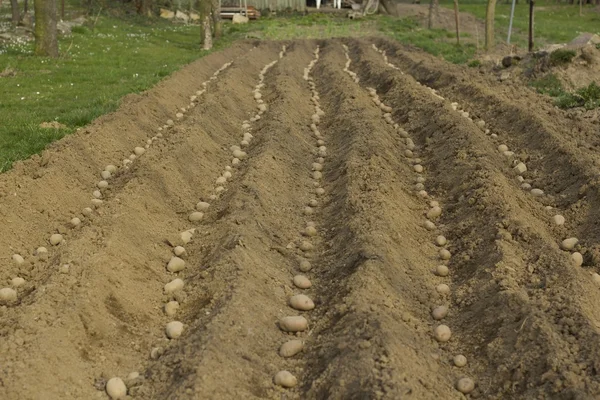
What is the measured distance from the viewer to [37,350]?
3.90 meters

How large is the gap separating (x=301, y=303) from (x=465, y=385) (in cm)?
133

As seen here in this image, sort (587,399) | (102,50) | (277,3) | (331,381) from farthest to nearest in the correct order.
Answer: (277,3) < (102,50) < (331,381) < (587,399)

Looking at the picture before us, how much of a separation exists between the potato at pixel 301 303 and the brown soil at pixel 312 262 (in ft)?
0.26

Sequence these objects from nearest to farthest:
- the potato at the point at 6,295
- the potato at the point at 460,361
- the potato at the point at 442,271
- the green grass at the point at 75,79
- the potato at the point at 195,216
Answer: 1. the potato at the point at 460,361
2. the potato at the point at 6,295
3. the potato at the point at 442,271
4. the potato at the point at 195,216
5. the green grass at the point at 75,79

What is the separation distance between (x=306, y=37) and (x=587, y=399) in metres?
22.0

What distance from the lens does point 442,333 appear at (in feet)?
14.4

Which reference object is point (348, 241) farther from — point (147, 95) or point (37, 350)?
point (147, 95)

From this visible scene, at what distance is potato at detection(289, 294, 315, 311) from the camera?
472cm

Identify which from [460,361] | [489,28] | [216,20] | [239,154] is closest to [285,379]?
[460,361]

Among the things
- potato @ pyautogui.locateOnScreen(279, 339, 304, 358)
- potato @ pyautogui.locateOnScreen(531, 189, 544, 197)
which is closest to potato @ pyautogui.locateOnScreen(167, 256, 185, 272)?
potato @ pyautogui.locateOnScreen(279, 339, 304, 358)

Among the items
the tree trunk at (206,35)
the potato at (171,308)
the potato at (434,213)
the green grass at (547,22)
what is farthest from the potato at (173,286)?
the green grass at (547,22)

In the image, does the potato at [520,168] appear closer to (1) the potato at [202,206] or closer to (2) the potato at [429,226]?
(2) the potato at [429,226]

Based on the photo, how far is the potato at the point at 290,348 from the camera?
13.8ft

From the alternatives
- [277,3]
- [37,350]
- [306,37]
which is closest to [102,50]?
[306,37]
